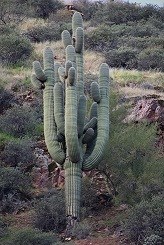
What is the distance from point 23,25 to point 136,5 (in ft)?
29.9

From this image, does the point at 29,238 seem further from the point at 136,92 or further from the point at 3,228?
the point at 136,92

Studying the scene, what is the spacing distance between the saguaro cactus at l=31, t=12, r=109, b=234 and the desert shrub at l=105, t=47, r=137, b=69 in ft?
43.0

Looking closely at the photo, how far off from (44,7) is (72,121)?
27319 millimetres

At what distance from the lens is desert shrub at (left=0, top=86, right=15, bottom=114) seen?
16.3 meters

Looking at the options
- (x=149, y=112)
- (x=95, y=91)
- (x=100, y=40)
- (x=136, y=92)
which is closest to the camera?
(x=95, y=91)

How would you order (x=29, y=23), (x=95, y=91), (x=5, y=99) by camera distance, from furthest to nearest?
(x=29, y=23)
(x=5, y=99)
(x=95, y=91)

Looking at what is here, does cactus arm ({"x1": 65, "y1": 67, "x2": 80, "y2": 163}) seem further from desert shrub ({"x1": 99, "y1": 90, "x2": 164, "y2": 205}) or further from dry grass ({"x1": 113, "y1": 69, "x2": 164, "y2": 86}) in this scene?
dry grass ({"x1": 113, "y1": 69, "x2": 164, "y2": 86})

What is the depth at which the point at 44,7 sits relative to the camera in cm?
3591

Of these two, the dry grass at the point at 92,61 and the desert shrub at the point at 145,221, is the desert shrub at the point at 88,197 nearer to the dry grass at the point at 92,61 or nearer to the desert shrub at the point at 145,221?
the desert shrub at the point at 145,221

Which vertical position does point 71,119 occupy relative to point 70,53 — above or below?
below

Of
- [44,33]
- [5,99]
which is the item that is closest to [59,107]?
[5,99]

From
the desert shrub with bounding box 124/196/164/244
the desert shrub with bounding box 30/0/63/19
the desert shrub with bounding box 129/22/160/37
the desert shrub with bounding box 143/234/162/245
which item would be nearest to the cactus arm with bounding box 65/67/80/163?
the desert shrub with bounding box 124/196/164/244

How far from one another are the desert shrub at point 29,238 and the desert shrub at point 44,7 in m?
27.0

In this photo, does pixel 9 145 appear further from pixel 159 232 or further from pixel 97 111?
→ pixel 159 232
